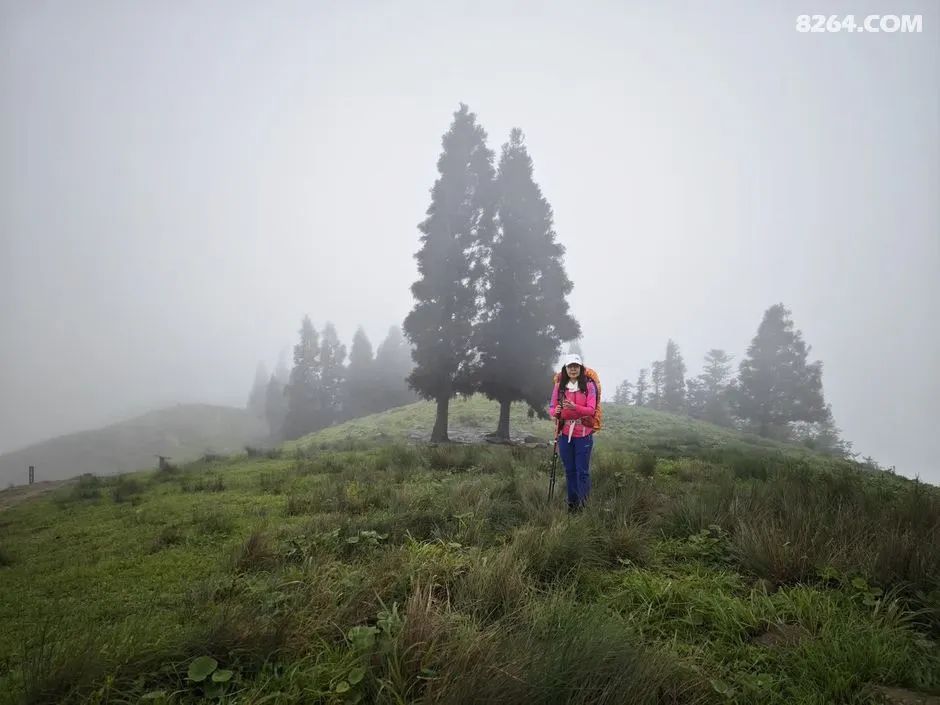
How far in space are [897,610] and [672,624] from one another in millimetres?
1556

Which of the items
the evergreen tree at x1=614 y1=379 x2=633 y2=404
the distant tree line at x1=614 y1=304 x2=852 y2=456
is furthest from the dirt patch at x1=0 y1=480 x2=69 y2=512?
the evergreen tree at x1=614 y1=379 x2=633 y2=404

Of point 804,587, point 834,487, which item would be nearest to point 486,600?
point 804,587

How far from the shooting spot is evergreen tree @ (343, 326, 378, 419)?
44.9 metres

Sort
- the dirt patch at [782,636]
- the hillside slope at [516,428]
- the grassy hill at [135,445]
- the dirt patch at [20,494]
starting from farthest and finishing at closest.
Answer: the grassy hill at [135,445] → the hillside slope at [516,428] → the dirt patch at [20,494] → the dirt patch at [782,636]

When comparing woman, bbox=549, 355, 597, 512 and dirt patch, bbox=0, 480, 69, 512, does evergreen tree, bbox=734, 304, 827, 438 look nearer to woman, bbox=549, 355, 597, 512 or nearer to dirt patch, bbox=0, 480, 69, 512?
woman, bbox=549, 355, 597, 512

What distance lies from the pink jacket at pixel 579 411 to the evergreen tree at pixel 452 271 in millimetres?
10642

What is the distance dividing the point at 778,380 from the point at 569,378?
3060 cm

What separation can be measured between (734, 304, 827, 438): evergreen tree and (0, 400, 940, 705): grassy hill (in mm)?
27162

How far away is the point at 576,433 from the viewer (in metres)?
5.78

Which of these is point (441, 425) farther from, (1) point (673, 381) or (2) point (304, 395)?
(1) point (673, 381)

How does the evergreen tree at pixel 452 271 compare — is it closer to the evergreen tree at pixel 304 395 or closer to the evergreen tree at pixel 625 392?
the evergreen tree at pixel 304 395

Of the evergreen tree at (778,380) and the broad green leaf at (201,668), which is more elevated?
the evergreen tree at (778,380)

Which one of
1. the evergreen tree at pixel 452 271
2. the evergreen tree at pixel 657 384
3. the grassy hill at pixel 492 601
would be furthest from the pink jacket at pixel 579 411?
the evergreen tree at pixel 657 384

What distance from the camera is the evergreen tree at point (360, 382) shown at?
147 feet
